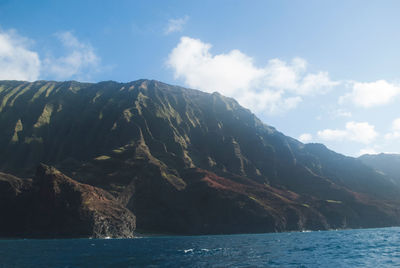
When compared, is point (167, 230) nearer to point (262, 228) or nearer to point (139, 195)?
point (139, 195)

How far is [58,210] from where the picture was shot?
457 ft

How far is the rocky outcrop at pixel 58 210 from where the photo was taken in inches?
5266

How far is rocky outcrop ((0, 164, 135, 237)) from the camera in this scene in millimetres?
133750

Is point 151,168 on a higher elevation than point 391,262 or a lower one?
higher

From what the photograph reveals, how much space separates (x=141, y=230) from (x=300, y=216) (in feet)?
285

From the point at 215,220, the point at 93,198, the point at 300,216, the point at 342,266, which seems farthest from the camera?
the point at 300,216

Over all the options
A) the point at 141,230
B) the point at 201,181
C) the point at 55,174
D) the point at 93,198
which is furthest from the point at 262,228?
the point at 55,174

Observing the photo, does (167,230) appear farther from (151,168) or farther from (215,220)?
(151,168)

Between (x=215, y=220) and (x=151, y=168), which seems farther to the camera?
(x=151, y=168)

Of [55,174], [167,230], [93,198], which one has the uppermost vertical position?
[55,174]

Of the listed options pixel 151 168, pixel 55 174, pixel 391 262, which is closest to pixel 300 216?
pixel 151 168

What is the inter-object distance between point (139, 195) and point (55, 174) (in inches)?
1746

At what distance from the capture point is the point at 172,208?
581ft

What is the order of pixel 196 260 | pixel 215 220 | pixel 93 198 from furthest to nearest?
1. pixel 215 220
2. pixel 93 198
3. pixel 196 260
